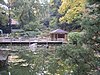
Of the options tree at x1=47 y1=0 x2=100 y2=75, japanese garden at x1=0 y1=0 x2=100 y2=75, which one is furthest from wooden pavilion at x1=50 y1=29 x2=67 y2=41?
tree at x1=47 y1=0 x2=100 y2=75

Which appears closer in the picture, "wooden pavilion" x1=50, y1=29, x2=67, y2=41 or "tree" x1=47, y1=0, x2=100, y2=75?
"tree" x1=47, y1=0, x2=100, y2=75

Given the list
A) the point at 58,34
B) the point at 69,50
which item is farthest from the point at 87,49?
the point at 58,34

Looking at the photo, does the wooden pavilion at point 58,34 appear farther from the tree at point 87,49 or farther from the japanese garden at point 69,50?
the tree at point 87,49

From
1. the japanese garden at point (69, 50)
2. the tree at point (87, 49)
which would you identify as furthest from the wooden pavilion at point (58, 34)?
the tree at point (87, 49)

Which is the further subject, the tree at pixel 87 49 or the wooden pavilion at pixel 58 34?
the wooden pavilion at pixel 58 34

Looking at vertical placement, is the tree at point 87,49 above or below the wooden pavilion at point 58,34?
above

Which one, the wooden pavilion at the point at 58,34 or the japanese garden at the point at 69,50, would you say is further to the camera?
the wooden pavilion at the point at 58,34

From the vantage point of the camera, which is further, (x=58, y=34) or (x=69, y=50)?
(x=58, y=34)

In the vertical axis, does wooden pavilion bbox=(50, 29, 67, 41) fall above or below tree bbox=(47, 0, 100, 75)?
below

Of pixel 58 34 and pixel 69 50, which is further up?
pixel 69 50

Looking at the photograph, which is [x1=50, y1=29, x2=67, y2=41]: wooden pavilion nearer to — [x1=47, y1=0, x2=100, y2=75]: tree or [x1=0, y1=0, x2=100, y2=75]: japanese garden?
[x1=0, y1=0, x2=100, y2=75]: japanese garden

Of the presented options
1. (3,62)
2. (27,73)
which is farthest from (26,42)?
(27,73)

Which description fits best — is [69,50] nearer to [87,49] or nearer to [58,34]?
[87,49]

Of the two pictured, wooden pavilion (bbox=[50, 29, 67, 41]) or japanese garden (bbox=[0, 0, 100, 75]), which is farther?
wooden pavilion (bbox=[50, 29, 67, 41])
